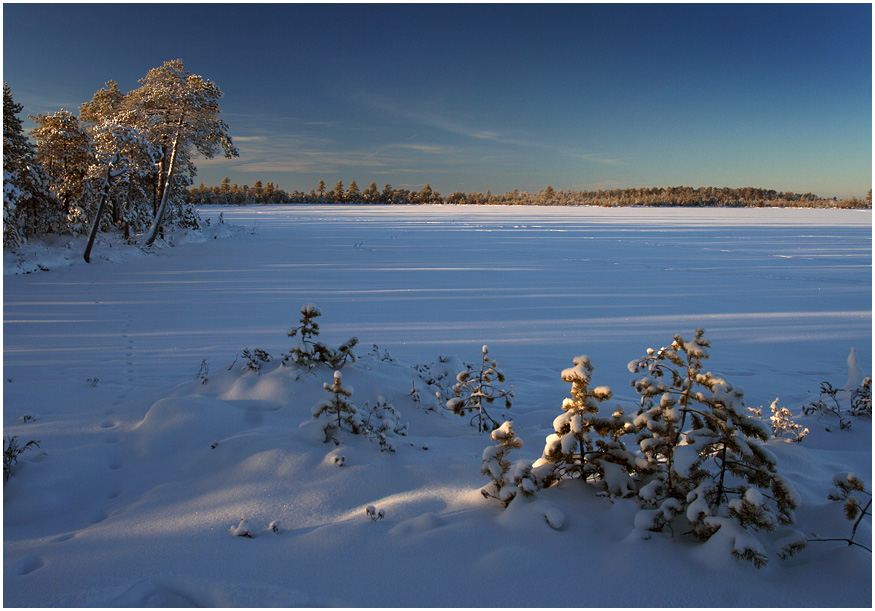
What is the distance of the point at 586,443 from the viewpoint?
2324mm

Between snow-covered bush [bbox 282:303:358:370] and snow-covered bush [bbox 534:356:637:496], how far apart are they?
8.29 feet

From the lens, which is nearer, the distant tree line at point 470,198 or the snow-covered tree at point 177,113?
the snow-covered tree at point 177,113

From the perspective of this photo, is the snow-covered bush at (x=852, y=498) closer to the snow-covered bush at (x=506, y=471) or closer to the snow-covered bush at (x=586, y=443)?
the snow-covered bush at (x=586, y=443)

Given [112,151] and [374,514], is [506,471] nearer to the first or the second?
[374,514]

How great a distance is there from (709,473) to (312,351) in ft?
11.1

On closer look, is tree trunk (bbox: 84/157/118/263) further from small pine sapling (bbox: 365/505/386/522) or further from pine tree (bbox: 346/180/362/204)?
pine tree (bbox: 346/180/362/204)

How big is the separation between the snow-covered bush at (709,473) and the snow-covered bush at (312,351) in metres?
2.88

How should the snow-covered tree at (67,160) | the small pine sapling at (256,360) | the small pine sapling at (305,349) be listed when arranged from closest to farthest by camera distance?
the small pine sapling at (305,349) < the small pine sapling at (256,360) < the snow-covered tree at (67,160)

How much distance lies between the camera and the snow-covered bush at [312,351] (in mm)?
4406

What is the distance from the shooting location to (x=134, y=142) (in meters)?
18.1

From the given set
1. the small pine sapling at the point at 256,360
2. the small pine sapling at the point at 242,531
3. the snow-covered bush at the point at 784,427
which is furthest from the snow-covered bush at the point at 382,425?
the snow-covered bush at the point at 784,427

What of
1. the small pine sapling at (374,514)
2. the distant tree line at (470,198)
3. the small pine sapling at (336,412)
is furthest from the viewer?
the distant tree line at (470,198)

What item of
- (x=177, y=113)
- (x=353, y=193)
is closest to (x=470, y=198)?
(x=353, y=193)

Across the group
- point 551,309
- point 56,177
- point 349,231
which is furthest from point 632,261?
point 56,177
